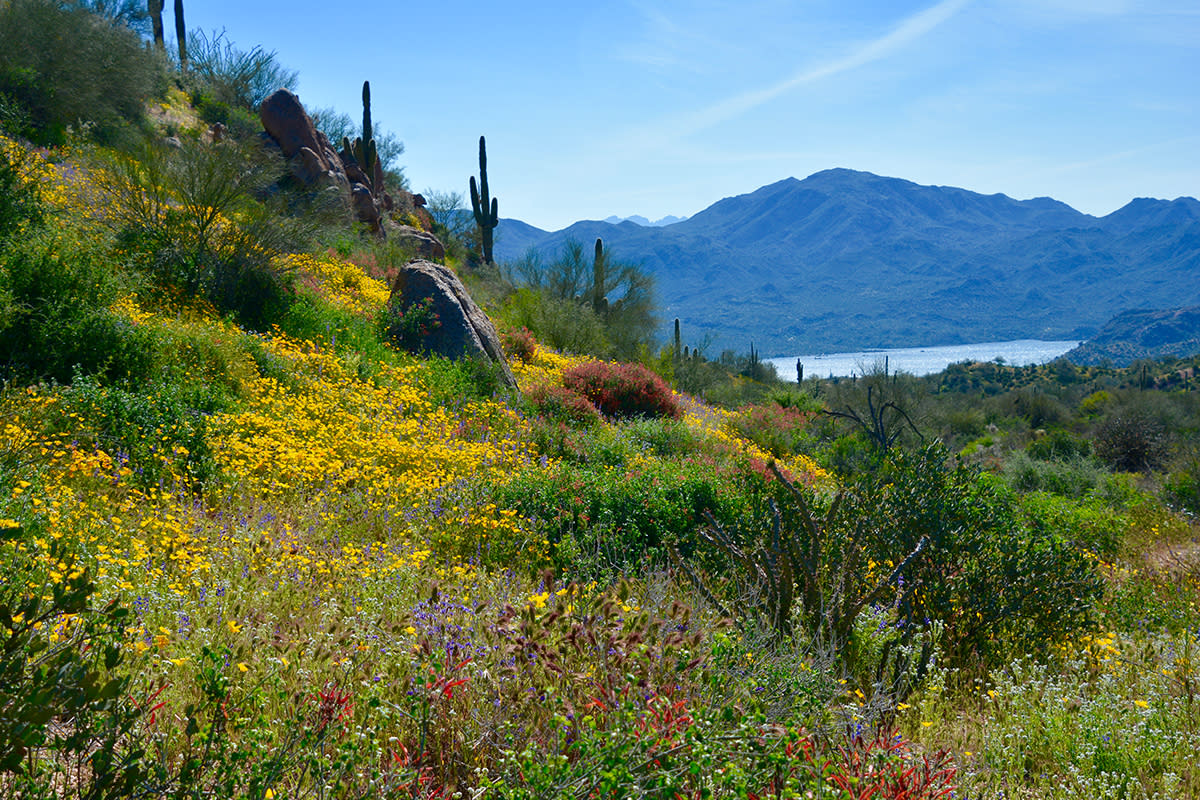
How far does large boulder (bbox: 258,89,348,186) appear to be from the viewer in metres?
24.0

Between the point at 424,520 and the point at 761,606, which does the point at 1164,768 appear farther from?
the point at 424,520

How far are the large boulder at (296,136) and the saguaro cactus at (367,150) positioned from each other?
3.63m

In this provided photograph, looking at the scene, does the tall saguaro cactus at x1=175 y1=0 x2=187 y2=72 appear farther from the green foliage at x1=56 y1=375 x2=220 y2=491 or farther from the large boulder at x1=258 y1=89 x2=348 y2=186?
the green foliage at x1=56 y1=375 x2=220 y2=491

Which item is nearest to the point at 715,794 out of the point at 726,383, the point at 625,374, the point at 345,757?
the point at 345,757

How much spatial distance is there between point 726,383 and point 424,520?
26217 millimetres

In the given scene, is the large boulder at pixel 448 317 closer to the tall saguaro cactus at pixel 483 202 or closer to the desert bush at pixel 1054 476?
the desert bush at pixel 1054 476

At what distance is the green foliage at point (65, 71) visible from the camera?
16.2 meters

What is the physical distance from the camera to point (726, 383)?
103 ft

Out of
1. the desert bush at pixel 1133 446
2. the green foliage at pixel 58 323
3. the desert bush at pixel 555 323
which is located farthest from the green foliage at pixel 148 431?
the desert bush at pixel 1133 446

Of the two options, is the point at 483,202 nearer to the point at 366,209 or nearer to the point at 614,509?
the point at 366,209

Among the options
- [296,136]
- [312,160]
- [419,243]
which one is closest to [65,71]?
[312,160]

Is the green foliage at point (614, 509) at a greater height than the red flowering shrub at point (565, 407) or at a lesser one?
lesser

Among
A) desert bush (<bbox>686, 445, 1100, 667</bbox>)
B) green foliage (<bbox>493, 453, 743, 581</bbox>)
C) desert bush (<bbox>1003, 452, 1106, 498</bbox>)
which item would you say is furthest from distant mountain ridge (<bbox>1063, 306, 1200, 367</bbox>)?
desert bush (<bbox>686, 445, 1100, 667</bbox>)

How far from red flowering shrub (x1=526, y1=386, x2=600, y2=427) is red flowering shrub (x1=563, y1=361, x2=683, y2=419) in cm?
112
